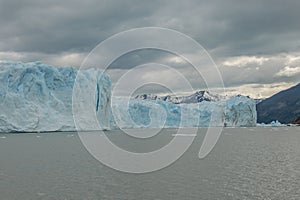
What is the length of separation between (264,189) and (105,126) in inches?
Result: 1716

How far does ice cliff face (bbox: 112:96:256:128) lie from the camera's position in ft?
248

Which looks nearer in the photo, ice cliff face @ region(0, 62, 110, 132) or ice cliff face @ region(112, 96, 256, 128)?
ice cliff face @ region(0, 62, 110, 132)

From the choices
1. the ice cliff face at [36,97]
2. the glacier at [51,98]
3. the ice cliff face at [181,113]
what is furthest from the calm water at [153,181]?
the ice cliff face at [181,113]

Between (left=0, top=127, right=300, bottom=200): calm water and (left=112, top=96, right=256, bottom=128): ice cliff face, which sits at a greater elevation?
(left=112, top=96, right=256, bottom=128): ice cliff face

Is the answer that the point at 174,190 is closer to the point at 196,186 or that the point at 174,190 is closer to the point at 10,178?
the point at 196,186

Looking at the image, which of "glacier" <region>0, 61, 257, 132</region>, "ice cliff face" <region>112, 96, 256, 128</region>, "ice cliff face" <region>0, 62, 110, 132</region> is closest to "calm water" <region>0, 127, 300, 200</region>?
"ice cliff face" <region>0, 62, 110, 132</region>

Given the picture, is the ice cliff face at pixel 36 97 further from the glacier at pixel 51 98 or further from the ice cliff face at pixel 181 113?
the ice cliff face at pixel 181 113

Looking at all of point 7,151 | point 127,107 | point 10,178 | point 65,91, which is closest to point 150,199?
point 10,178

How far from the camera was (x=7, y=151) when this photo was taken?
86.5ft

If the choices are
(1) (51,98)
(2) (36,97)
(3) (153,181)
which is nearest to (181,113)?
(1) (51,98)

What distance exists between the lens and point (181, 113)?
9075 centimetres

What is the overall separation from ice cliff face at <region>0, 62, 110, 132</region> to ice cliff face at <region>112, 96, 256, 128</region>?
20814 mm

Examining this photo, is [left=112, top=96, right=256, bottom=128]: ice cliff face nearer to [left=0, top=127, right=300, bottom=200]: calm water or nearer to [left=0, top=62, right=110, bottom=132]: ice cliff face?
[left=0, top=62, right=110, bottom=132]: ice cliff face

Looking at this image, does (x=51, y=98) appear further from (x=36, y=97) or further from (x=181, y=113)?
(x=181, y=113)
